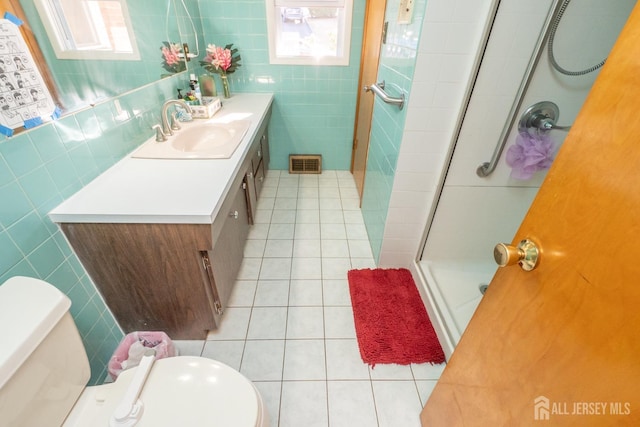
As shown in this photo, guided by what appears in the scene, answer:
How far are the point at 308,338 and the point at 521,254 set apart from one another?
46.1 inches

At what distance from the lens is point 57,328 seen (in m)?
0.79

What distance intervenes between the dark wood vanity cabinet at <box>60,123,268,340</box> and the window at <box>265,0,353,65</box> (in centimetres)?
175

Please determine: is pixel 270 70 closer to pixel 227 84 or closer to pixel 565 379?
pixel 227 84

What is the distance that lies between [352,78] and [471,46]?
164 cm

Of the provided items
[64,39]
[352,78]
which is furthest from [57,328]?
[352,78]

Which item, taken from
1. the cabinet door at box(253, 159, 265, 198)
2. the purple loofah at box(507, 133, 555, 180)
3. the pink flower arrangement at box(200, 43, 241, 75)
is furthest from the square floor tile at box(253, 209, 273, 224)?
the purple loofah at box(507, 133, 555, 180)

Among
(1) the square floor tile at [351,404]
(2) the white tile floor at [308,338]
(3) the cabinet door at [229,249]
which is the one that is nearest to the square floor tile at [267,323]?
(2) the white tile floor at [308,338]

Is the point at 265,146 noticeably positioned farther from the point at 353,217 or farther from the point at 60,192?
the point at 60,192

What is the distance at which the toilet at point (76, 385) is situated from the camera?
2.21 ft

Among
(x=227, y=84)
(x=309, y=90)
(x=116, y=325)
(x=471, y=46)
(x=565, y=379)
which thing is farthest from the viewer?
(x=309, y=90)

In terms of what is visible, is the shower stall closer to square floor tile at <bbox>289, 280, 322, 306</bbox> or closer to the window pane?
square floor tile at <bbox>289, 280, 322, 306</bbox>

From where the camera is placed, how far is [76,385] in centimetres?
86

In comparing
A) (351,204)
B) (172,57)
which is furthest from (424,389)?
(172,57)

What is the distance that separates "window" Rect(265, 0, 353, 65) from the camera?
2424mm
